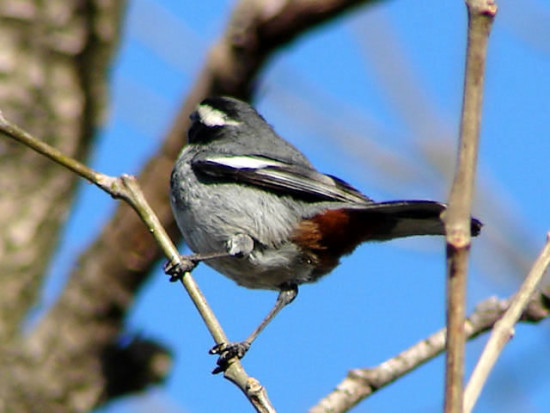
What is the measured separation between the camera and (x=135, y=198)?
2504mm

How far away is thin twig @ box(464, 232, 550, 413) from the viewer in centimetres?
168

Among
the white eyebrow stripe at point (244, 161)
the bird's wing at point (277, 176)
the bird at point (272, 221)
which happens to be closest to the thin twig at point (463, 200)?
the bird at point (272, 221)

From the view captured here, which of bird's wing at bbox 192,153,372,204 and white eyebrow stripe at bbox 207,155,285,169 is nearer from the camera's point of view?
bird's wing at bbox 192,153,372,204

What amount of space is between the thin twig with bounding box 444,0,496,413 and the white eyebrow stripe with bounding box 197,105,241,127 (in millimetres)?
3249

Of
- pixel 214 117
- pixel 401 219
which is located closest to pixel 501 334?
pixel 401 219

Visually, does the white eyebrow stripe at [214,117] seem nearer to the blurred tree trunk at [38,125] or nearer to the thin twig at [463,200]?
the blurred tree trunk at [38,125]

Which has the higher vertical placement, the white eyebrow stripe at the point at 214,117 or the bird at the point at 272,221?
the white eyebrow stripe at the point at 214,117

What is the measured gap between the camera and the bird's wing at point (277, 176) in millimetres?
3883

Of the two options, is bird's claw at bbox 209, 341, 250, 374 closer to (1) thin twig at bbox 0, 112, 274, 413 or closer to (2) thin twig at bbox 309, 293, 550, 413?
(2) thin twig at bbox 309, 293, 550, 413

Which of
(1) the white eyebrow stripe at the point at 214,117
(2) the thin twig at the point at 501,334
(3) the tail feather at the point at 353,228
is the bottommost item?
(2) the thin twig at the point at 501,334

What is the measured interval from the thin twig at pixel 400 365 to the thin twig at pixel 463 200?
1137mm

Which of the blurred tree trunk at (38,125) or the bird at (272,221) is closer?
the bird at (272,221)

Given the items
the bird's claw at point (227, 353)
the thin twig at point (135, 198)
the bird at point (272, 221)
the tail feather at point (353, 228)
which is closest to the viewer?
the thin twig at point (135, 198)

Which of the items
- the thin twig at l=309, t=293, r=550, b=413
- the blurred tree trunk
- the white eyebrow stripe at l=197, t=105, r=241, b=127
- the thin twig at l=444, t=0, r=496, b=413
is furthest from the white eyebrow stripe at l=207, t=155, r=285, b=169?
the thin twig at l=444, t=0, r=496, b=413
